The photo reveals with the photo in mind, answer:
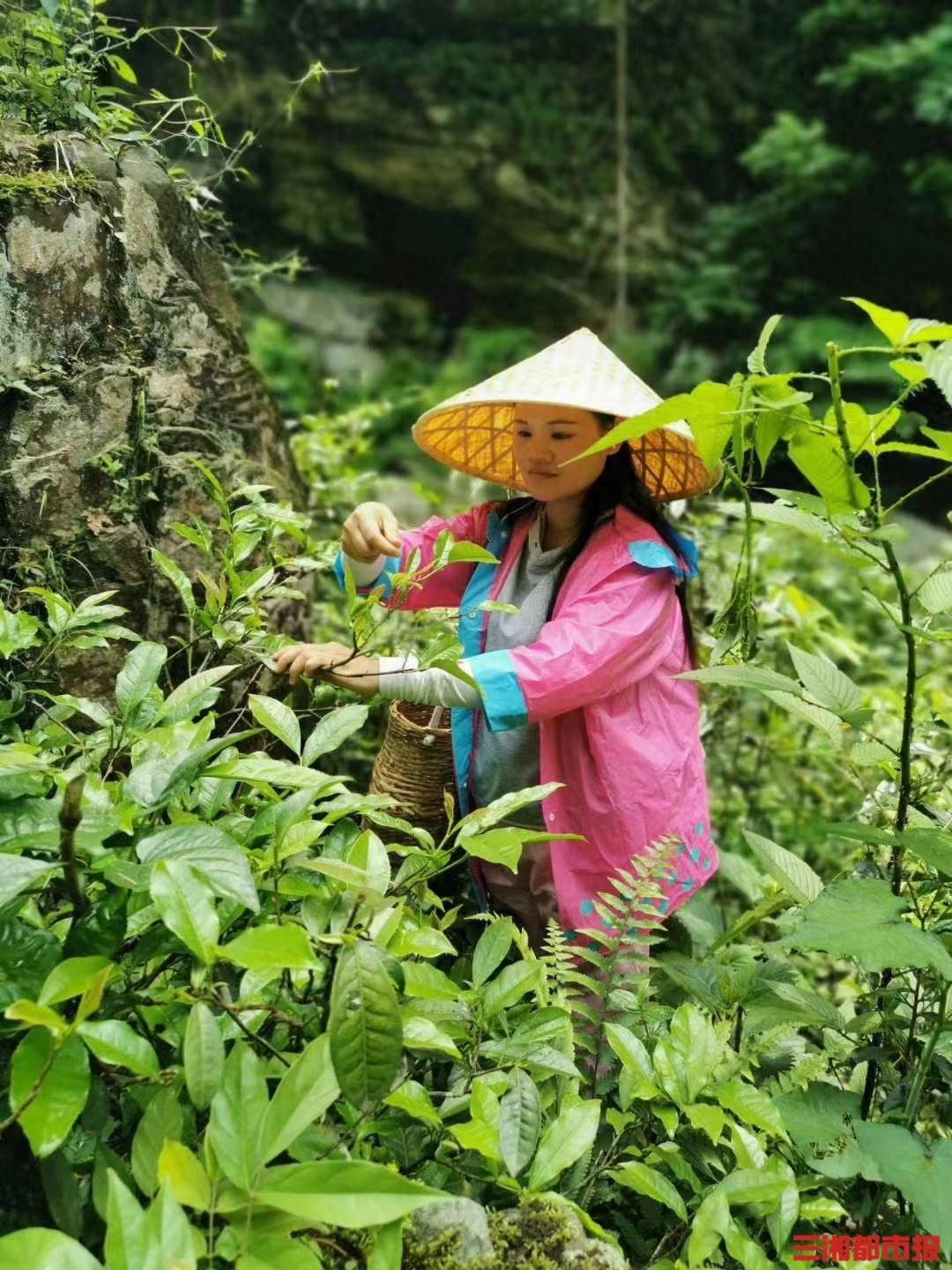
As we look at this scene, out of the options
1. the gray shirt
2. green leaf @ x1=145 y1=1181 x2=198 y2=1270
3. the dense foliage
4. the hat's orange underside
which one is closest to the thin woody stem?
the dense foliage

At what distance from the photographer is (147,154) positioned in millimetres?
1753

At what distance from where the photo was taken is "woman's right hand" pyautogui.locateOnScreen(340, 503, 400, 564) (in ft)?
5.34

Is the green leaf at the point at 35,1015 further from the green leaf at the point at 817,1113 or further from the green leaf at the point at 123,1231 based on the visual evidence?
the green leaf at the point at 817,1113

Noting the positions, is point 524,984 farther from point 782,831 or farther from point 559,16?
point 559,16

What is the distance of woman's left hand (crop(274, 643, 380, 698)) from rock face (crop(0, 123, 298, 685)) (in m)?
0.38

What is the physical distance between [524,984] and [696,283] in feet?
27.7

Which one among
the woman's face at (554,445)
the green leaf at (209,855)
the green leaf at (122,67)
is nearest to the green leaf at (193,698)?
the green leaf at (209,855)

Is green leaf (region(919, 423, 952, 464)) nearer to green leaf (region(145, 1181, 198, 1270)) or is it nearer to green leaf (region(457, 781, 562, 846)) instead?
green leaf (region(457, 781, 562, 846))

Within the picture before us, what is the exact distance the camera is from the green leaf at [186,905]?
2.48 feet

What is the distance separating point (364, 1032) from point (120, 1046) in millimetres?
200

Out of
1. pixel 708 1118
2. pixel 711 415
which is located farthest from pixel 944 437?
pixel 708 1118

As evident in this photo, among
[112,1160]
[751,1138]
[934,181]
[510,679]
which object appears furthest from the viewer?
[934,181]

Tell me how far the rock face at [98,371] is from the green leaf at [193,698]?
0.50 meters

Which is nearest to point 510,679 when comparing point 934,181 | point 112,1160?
point 112,1160
